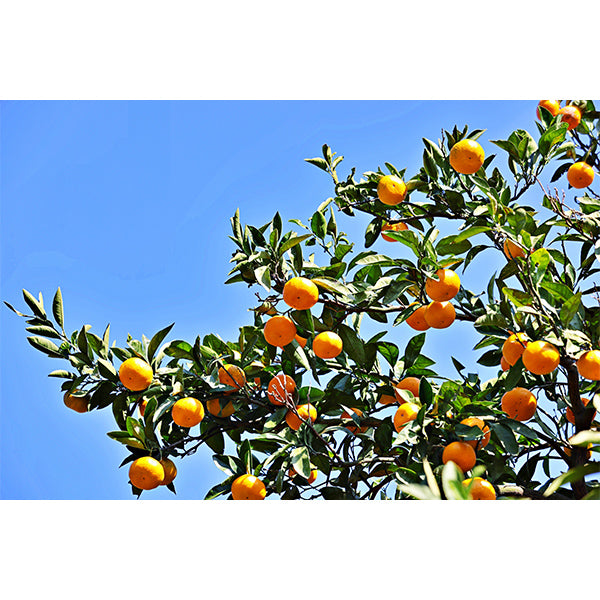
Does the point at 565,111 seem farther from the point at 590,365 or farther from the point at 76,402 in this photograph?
the point at 76,402

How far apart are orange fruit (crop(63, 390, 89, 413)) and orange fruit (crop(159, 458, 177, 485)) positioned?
41 cm

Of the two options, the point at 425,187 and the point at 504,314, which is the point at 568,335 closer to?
the point at 504,314

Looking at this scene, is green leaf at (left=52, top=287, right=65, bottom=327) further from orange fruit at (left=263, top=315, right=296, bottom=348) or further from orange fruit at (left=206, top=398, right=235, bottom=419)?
orange fruit at (left=263, top=315, right=296, bottom=348)

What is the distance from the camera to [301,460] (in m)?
1.86

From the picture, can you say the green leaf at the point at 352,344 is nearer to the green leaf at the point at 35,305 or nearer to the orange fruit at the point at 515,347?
the orange fruit at the point at 515,347

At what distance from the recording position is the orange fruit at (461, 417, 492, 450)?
1.81 meters

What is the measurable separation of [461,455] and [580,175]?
1.68 metres

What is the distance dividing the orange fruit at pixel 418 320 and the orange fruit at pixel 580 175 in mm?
1169

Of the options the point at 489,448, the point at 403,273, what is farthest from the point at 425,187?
the point at 489,448

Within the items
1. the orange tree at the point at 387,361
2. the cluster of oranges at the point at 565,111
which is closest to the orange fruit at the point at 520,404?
the orange tree at the point at 387,361

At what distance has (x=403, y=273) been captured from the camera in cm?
215

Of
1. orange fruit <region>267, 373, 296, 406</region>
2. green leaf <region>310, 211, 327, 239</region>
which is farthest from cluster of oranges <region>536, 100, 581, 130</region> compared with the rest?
orange fruit <region>267, 373, 296, 406</region>

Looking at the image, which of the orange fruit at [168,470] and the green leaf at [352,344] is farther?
the green leaf at [352,344]

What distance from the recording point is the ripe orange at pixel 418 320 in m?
2.14
